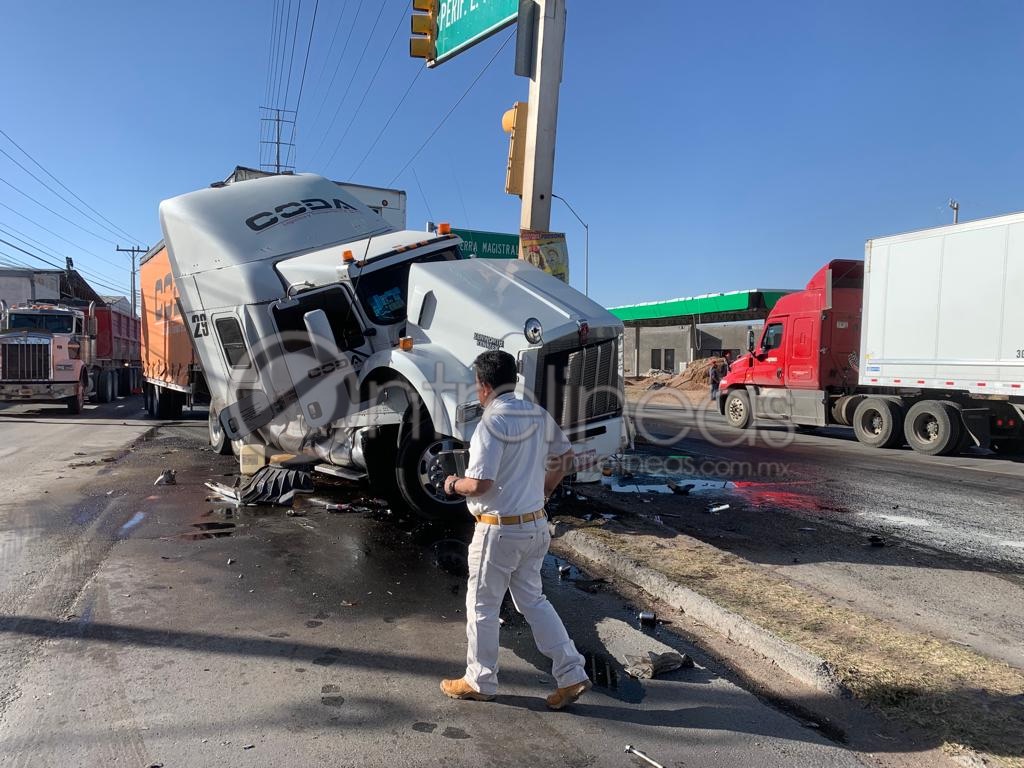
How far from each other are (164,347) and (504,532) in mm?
13914

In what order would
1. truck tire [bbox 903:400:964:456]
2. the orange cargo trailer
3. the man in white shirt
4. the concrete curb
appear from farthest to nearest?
the orange cargo trailer → truck tire [bbox 903:400:964:456] → the concrete curb → the man in white shirt

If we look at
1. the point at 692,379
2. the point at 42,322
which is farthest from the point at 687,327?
the point at 42,322

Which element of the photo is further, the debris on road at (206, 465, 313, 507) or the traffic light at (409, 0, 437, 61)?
the traffic light at (409, 0, 437, 61)

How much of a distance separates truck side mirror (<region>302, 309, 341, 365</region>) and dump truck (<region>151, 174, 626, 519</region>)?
0.02 m

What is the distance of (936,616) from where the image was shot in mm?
4734

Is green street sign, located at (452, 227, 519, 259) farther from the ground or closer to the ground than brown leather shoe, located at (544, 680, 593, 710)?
farther from the ground

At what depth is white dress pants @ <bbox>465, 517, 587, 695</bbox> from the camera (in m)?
3.27

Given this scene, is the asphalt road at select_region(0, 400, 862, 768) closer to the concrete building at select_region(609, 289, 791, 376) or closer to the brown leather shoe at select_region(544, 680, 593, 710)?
the brown leather shoe at select_region(544, 680, 593, 710)

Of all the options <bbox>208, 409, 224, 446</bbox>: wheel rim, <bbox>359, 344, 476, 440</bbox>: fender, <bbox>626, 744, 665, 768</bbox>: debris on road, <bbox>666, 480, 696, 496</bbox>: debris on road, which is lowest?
<bbox>666, 480, 696, 496</bbox>: debris on road

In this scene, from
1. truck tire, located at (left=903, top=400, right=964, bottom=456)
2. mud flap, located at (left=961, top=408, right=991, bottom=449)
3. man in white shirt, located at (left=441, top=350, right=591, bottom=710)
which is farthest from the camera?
truck tire, located at (left=903, top=400, right=964, bottom=456)

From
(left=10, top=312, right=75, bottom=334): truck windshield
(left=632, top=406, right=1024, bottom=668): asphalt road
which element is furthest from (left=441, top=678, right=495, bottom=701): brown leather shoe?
(left=10, top=312, right=75, bottom=334): truck windshield

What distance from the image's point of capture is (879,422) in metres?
14.4

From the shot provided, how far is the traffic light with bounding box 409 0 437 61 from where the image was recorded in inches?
416

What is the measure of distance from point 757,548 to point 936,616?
1.81m
